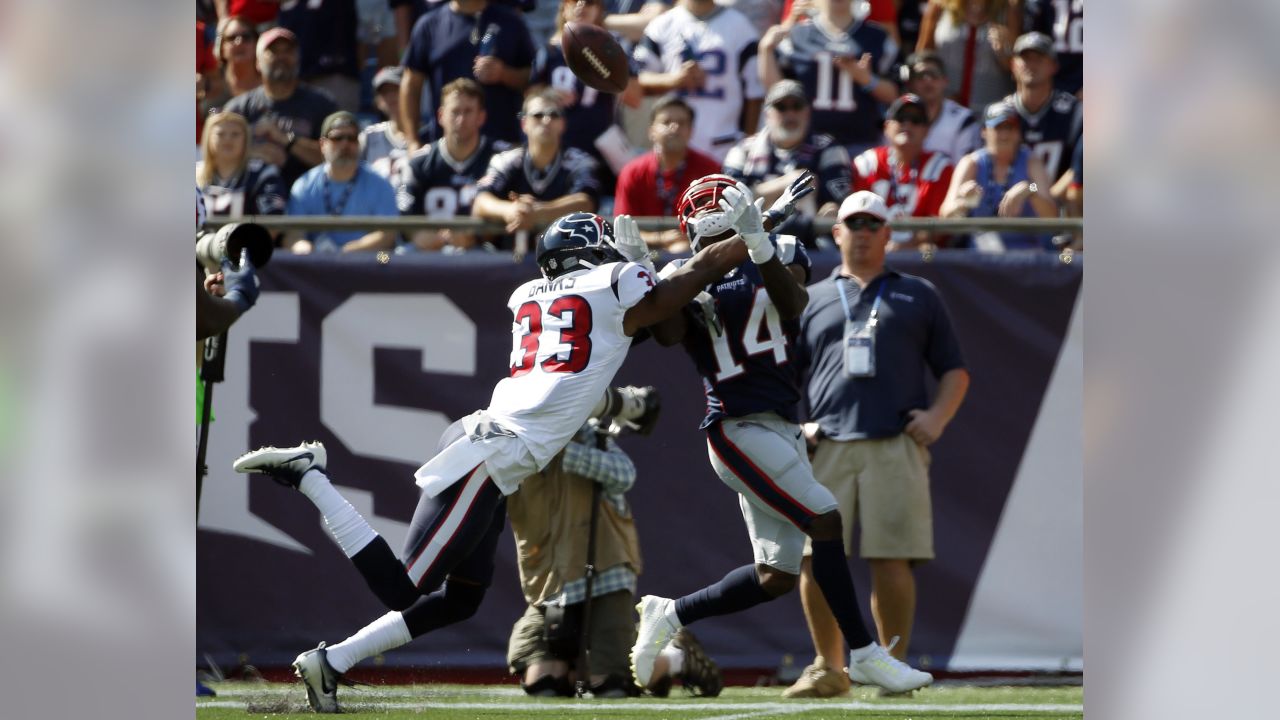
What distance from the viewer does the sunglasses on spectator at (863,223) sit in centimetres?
724

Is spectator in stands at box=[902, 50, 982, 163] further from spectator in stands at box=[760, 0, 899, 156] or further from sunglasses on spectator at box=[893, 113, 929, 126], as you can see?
sunglasses on spectator at box=[893, 113, 929, 126]

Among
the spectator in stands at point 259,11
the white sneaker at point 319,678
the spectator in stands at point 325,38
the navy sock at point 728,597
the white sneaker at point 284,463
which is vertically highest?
the spectator in stands at point 259,11

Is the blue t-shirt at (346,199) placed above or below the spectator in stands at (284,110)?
below

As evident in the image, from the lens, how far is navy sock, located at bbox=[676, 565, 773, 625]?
20.5 ft

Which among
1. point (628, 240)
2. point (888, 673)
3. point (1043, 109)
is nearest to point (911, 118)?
point (1043, 109)

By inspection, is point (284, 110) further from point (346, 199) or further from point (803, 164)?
point (803, 164)

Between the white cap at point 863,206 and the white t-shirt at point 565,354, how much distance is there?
5.11 ft

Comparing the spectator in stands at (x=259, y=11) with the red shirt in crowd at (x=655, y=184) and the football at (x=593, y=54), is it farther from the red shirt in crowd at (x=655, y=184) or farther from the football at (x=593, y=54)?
the football at (x=593, y=54)

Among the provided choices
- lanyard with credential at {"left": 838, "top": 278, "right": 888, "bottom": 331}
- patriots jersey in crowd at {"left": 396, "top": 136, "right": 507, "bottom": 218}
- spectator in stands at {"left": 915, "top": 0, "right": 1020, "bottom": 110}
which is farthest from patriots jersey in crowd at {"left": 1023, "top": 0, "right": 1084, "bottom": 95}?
patriots jersey in crowd at {"left": 396, "top": 136, "right": 507, "bottom": 218}

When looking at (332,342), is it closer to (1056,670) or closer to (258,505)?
(258,505)

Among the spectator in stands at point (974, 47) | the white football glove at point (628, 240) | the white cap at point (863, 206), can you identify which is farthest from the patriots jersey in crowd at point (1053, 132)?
the white football glove at point (628, 240)

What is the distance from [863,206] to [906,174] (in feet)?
4.42

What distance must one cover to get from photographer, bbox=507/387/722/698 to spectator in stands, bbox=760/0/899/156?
7.61 feet
